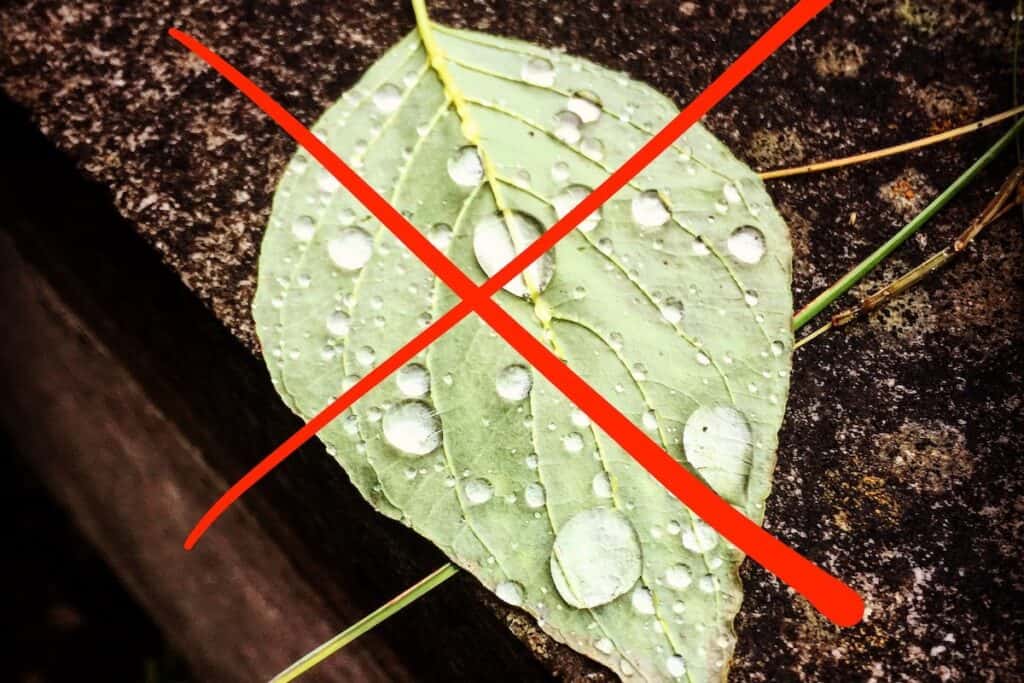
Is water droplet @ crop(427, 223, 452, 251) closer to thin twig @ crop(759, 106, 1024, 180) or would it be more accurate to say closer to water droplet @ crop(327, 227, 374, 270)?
water droplet @ crop(327, 227, 374, 270)

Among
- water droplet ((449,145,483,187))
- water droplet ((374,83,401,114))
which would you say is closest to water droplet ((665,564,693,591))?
water droplet ((449,145,483,187))

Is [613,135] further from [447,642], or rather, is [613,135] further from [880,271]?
[447,642]

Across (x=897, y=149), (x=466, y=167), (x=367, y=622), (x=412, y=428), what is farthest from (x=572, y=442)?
(x=897, y=149)

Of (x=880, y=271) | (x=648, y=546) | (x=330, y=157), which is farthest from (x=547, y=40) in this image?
(x=648, y=546)

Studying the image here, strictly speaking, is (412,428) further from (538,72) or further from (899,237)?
(899,237)

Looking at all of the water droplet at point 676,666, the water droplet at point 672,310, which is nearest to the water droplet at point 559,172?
the water droplet at point 672,310

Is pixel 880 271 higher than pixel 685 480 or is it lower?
higher
